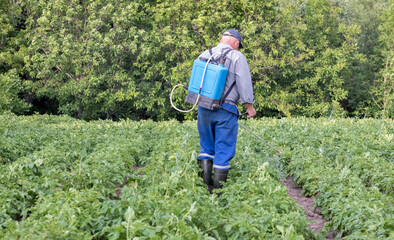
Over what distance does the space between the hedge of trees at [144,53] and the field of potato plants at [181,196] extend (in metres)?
14.6

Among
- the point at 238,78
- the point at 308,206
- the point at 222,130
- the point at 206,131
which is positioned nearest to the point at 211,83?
the point at 238,78

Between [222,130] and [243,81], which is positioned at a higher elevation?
[243,81]

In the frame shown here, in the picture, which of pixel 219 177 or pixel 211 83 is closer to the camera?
pixel 211 83

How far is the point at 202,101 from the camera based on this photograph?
20.2 feet

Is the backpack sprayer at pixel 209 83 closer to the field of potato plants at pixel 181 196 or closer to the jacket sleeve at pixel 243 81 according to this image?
the jacket sleeve at pixel 243 81

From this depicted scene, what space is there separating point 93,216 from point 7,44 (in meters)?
23.4

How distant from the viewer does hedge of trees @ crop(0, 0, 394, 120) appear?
23312mm

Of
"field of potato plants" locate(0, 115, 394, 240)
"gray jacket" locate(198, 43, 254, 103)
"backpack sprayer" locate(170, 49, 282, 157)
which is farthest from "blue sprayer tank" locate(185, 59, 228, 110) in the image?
"field of potato plants" locate(0, 115, 394, 240)

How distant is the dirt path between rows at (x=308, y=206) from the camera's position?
5432 mm

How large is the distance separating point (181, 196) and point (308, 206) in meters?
2.39

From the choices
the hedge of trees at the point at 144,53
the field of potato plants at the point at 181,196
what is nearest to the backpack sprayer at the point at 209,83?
the field of potato plants at the point at 181,196

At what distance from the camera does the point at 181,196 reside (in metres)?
4.67

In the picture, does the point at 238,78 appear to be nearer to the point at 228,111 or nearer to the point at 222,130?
the point at 228,111

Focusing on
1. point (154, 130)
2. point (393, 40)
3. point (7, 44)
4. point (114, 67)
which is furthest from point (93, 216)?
point (393, 40)
